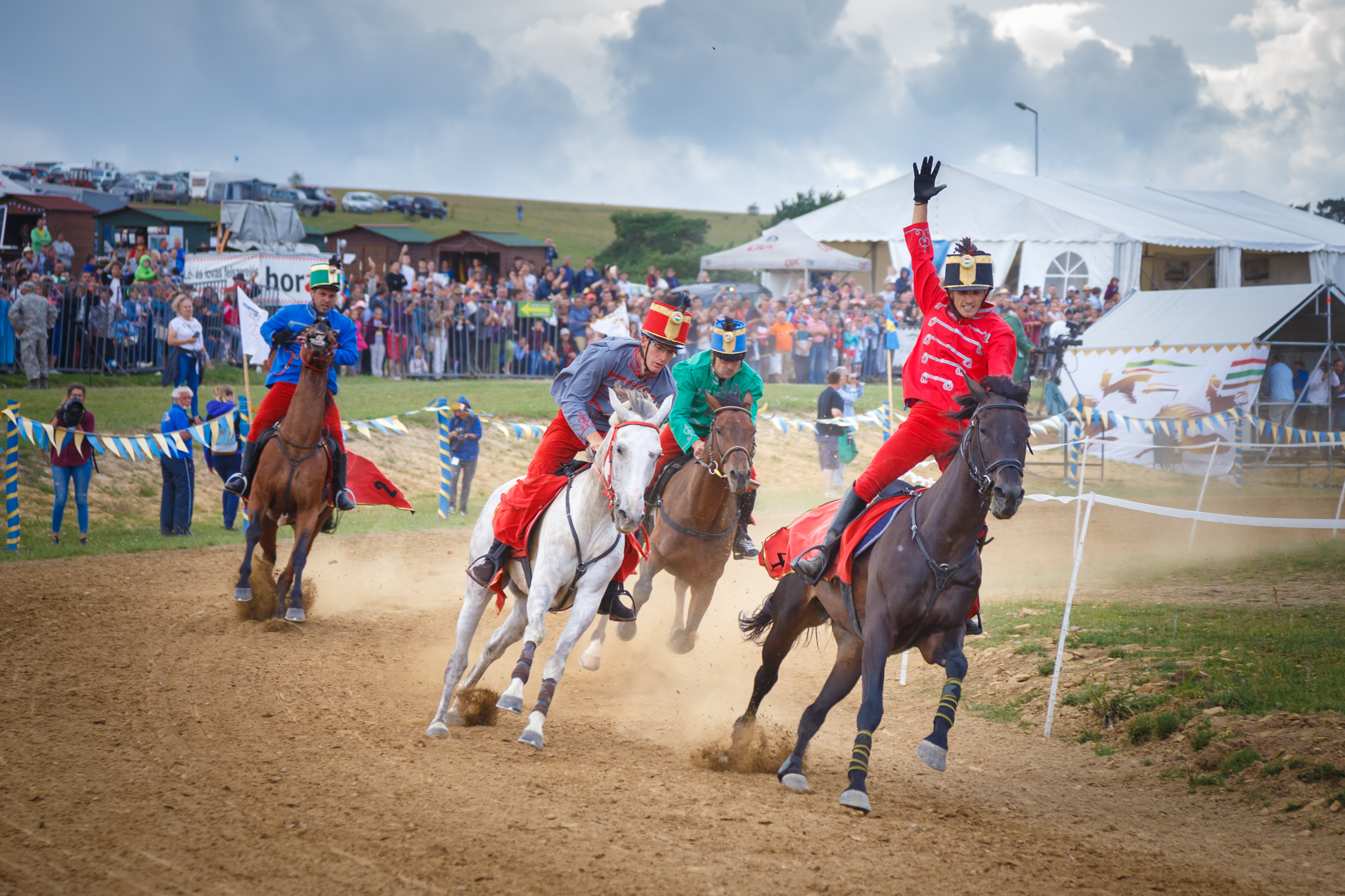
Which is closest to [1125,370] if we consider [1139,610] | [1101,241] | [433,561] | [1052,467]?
[1052,467]

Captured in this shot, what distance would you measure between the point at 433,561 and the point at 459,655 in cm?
680

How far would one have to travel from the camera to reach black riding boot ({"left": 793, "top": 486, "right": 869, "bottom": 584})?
6.28m

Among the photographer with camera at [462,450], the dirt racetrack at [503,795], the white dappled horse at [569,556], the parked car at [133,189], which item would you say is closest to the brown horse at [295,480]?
the dirt racetrack at [503,795]

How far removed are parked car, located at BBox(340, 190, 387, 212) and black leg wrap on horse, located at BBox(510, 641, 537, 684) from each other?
228 feet

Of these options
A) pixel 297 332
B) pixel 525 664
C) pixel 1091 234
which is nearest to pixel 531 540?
pixel 525 664

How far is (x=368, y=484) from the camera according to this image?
11.0 metres

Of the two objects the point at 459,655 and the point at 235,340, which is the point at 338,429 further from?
the point at 235,340

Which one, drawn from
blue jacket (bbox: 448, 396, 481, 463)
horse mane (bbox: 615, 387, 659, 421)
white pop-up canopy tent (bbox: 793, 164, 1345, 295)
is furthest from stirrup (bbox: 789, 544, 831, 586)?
white pop-up canopy tent (bbox: 793, 164, 1345, 295)

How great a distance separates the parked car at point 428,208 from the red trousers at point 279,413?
66660mm

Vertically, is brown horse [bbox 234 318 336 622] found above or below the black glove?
below

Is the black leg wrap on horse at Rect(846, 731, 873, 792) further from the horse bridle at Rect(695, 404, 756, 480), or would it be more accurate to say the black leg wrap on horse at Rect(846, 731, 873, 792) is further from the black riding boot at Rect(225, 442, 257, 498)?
the black riding boot at Rect(225, 442, 257, 498)

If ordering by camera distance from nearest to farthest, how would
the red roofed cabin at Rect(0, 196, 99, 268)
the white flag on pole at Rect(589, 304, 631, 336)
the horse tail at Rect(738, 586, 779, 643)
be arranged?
the horse tail at Rect(738, 586, 779, 643) < the white flag on pole at Rect(589, 304, 631, 336) < the red roofed cabin at Rect(0, 196, 99, 268)

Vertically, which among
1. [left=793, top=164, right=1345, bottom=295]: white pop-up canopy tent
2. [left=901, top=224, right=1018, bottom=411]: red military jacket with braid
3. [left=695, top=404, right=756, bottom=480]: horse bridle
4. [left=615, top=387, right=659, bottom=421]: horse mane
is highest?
[left=793, top=164, right=1345, bottom=295]: white pop-up canopy tent

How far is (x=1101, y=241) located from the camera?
28938 mm
